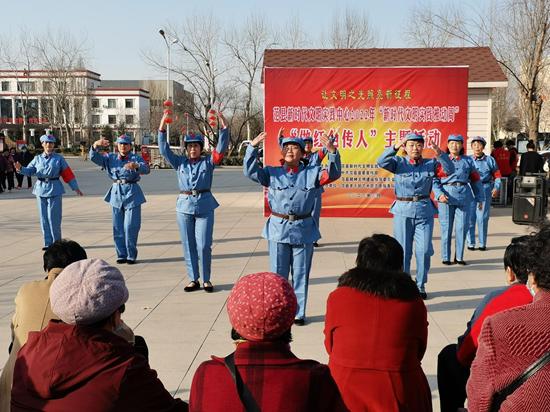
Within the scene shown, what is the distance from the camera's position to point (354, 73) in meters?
12.3

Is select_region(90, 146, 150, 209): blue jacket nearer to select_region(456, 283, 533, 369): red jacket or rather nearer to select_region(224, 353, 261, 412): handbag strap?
select_region(456, 283, 533, 369): red jacket

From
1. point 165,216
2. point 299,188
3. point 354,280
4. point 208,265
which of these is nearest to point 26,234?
point 165,216

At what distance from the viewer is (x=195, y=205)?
21.7 feet

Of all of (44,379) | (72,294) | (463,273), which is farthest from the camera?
(463,273)

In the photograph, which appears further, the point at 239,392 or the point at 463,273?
the point at 463,273

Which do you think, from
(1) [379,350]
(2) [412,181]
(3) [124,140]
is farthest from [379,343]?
(3) [124,140]

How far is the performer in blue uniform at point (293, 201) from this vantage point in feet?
17.3

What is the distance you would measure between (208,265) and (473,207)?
4411 millimetres

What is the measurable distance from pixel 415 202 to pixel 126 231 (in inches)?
151

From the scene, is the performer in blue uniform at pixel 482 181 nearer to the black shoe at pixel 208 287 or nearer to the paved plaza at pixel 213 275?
the paved plaza at pixel 213 275

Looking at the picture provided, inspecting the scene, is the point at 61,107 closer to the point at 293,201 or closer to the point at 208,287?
the point at 208,287

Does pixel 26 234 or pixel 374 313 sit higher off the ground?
pixel 374 313

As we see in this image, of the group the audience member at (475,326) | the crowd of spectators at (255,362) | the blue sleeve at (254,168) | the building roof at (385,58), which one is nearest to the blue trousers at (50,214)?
the blue sleeve at (254,168)

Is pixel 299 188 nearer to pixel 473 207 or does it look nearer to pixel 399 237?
pixel 399 237
